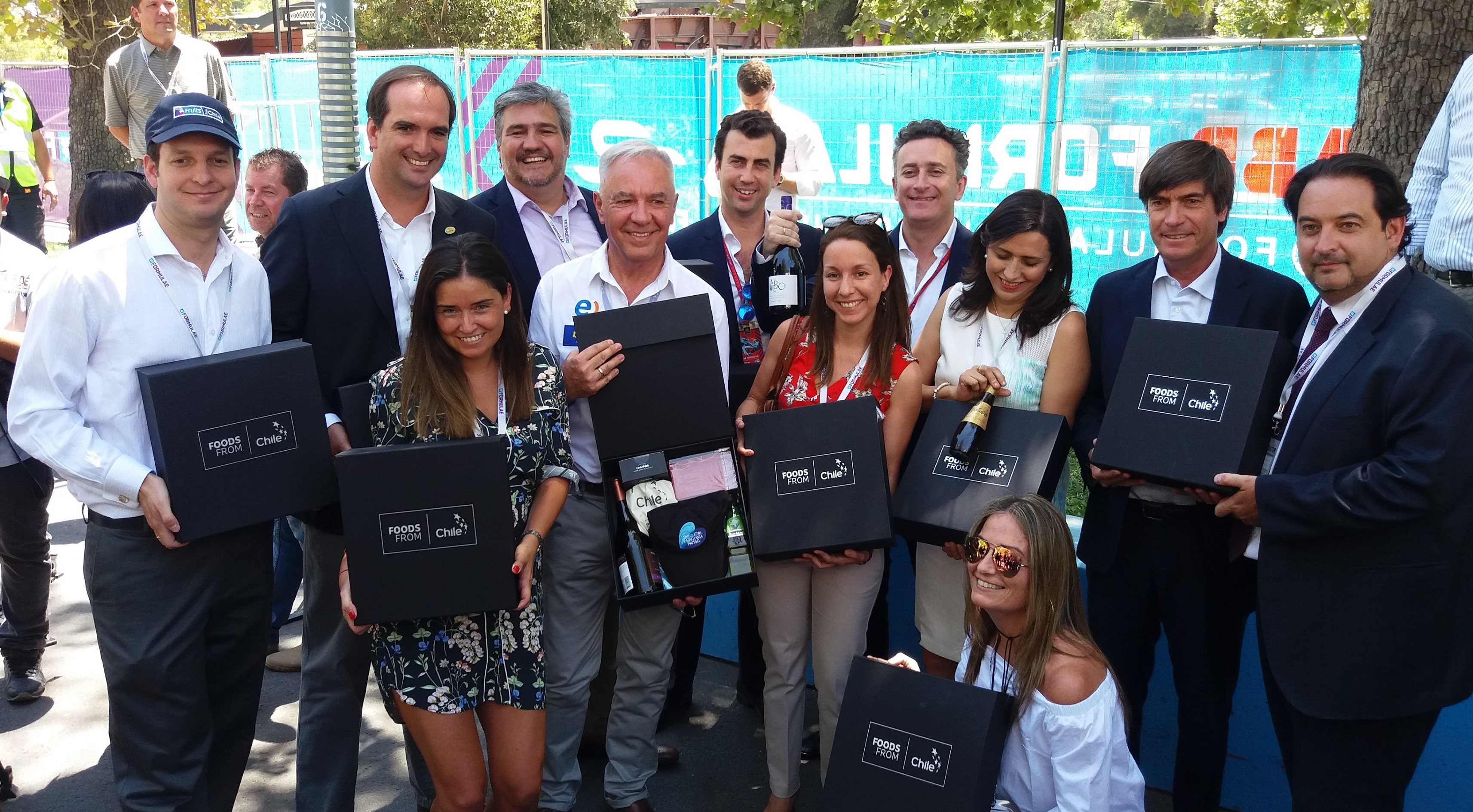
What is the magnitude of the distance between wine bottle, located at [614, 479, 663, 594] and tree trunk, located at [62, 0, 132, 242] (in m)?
9.30

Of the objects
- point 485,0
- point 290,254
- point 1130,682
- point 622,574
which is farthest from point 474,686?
point 485,0

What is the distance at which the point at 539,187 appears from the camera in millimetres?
4336

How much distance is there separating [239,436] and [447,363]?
22.8 inches

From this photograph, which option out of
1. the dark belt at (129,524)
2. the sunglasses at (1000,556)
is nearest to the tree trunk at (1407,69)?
the sunglasses at (1000,556)

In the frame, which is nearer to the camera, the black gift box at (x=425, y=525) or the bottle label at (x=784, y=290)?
the black gift box at (x=425, y=525)

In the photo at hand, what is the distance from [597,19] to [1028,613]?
24.8 meters

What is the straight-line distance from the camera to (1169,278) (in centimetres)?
335

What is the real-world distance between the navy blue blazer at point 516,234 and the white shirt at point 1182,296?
1.90 metres

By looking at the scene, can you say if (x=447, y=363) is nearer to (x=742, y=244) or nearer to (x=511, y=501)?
(x=511, y=501)

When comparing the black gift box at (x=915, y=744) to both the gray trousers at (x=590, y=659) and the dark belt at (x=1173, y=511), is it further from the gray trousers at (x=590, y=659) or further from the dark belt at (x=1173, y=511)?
the gray trousers at (x=590, y=659)

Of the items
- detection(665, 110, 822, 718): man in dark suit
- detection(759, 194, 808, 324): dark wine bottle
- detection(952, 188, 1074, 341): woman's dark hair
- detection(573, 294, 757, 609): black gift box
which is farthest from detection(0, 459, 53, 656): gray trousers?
detection(952, 188, 1074, 341): woman's dark hair

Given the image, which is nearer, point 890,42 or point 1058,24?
point 1058,24

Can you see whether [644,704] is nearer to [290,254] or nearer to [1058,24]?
[290,254]

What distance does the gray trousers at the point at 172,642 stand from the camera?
→ 2982 millimetres
